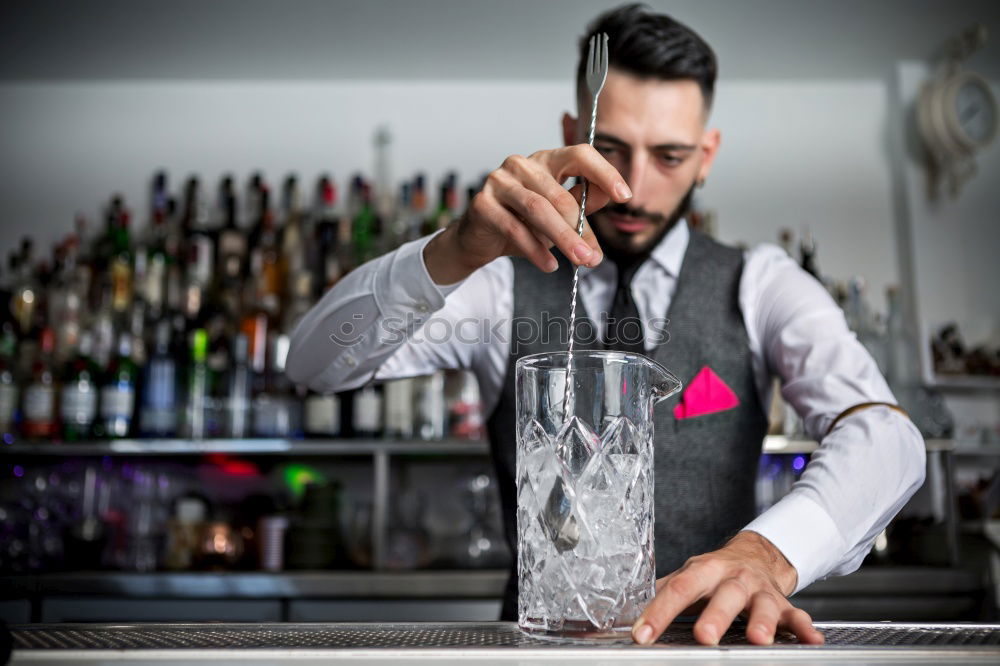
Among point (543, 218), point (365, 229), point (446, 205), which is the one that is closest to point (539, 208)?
point (543, 218)

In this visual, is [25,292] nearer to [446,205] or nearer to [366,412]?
[366,412]

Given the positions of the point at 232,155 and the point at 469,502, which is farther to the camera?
the point at 232,155

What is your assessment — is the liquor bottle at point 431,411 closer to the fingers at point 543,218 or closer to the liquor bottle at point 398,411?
the liquor bottle at point 398,411

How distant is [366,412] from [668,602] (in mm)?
1727

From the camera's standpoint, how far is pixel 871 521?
2.77ft

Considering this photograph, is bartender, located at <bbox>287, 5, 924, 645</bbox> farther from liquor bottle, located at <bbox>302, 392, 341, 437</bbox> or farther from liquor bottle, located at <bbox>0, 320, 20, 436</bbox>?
liquor bottle, located at <bbox>0, 320, 20, 436</bbox>

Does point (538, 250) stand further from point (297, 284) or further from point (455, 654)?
point (297, 284)

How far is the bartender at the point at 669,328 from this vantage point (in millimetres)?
834

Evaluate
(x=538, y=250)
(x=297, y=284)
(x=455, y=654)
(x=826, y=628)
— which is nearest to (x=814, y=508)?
(x=826, y=628)

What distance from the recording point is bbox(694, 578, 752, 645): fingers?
0.53m

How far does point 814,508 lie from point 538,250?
1.14ft

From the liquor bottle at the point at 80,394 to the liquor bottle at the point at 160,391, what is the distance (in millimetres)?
129

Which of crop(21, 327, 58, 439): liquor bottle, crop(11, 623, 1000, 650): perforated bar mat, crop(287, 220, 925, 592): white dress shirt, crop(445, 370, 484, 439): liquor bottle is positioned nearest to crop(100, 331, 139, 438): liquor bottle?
crop(21, 327, 58, 439): liquor bottle

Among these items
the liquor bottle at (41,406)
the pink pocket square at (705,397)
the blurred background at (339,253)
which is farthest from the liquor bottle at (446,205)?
the pink pocket square at (705,397)
